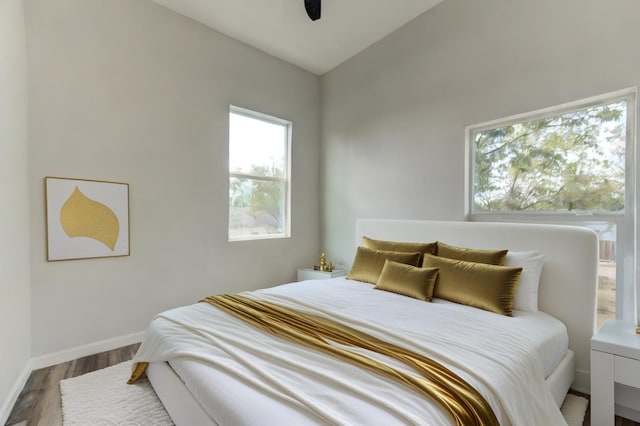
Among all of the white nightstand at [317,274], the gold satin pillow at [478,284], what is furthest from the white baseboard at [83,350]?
the gold satin pillow at [478,284]

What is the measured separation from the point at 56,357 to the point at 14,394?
519 mm

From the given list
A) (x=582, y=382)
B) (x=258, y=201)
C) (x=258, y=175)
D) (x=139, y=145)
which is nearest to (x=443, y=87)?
(x=258, y=175)

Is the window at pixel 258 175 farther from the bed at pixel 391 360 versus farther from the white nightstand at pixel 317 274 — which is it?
the bed at pixel 391 360

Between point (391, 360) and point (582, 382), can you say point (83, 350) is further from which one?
point (582, 382)

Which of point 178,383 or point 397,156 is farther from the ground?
point 397,156

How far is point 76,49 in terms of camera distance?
2582 mm

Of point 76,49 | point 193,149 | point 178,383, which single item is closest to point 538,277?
point 178,383

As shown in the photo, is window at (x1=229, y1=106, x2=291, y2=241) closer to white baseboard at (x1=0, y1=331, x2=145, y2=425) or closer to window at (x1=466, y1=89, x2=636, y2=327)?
white baseboard at (x1=0, y1=331, x2=145, y2=425)

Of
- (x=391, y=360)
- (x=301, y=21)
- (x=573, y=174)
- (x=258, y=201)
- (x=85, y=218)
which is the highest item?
(x=301, y=21)

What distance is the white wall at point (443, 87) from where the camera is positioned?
226cm

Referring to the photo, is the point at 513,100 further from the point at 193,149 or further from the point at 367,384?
the point at 193,149

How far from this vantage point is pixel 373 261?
296cm

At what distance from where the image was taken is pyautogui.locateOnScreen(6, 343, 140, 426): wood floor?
1.83 meters

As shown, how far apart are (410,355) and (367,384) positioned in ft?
0.98
